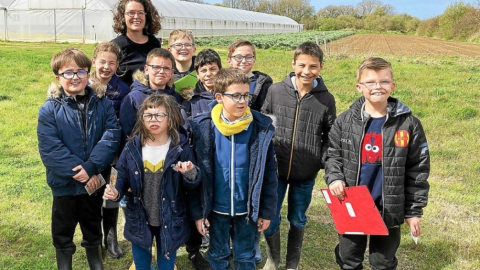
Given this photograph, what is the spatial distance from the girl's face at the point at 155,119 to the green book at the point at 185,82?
0.65 m

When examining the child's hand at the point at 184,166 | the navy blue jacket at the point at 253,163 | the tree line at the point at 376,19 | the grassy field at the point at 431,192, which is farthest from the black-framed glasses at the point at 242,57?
the tree line at the point at 376,19

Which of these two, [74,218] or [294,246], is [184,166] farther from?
[294,246]

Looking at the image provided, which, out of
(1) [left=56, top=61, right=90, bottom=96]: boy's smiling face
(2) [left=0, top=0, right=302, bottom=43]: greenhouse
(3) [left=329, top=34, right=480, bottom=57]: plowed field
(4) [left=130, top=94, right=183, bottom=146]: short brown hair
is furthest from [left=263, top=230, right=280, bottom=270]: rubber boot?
(2) [left=0, top=0, right=302, bottom=43]: greenhouse

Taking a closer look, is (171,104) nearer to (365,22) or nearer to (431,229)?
(431,229)

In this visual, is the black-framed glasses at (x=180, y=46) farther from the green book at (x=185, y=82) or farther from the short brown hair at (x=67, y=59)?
the short brown hair at (x=67, y=59)

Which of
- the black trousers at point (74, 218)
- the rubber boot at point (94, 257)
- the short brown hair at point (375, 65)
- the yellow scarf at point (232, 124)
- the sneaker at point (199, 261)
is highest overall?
the short brown hair at point (375, 65)

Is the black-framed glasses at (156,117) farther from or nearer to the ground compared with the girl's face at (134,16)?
nearer to the ground

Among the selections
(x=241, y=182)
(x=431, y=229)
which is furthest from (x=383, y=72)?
(x=431, y=229)

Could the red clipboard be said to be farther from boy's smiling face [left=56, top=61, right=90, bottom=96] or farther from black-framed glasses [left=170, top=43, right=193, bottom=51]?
boy's smiling face [left=56, top=61, right=90, bottom=96]

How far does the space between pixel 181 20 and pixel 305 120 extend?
1024 inches

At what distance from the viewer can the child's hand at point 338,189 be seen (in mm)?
2402

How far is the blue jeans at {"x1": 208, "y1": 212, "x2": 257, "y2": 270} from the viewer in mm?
2465

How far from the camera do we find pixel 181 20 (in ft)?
88.7

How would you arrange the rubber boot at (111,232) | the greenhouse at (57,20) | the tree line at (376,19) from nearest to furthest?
1. the rubber boot at (111,232)
2. the greenhouse at (57,20)
3. the tree line at (376,19)
